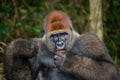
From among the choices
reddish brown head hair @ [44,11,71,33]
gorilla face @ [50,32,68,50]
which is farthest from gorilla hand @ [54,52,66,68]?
reddish brown head hair @ [44,11,71,33]

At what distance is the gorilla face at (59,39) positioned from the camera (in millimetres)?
7161

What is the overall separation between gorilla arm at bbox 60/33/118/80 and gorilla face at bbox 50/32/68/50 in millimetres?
158

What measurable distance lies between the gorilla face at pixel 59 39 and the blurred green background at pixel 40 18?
3.26ft

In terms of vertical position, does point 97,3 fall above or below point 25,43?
above

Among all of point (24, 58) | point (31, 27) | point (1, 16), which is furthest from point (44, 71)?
point (31, 27)

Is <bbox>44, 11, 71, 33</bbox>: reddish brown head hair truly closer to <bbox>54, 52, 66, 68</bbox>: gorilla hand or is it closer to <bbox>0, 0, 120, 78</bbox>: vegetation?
<bbox>54, 52, 66, 68</bbox>: gorilla hand

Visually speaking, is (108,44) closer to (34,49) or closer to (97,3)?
(97,3)

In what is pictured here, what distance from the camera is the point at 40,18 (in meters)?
9.70

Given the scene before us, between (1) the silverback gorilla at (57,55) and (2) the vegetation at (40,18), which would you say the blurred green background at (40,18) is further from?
(1) the silverback gorilla at (57,55)

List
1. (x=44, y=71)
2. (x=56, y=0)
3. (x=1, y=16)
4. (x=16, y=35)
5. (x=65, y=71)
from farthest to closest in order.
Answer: (x=56, y=0) → (x=16, y=35) → (x=1, y=16) → (x=44, y=71) → (x=65, y=71)

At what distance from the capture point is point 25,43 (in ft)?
24.2

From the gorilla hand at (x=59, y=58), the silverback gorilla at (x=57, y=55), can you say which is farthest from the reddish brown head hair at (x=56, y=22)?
the gorilla hand at (x=59, y=58)

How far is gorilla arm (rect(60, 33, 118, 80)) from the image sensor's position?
705cm

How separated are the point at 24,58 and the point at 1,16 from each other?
1482 mm
